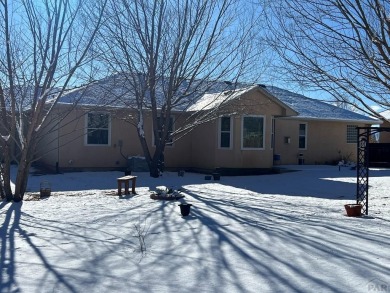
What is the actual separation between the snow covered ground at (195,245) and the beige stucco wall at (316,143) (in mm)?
10886

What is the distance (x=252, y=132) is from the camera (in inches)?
750

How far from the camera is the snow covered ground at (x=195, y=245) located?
4750mm

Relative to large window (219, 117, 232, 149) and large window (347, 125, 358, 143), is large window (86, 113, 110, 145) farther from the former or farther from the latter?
large window (347, 125, 358, 143)

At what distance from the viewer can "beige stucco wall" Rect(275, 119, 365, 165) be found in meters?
22.8

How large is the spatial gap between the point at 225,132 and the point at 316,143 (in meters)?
7.02

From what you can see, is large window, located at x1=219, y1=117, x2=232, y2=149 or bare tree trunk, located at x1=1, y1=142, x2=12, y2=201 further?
large window, located at x1=219, y1=117, x2=232, y2=149

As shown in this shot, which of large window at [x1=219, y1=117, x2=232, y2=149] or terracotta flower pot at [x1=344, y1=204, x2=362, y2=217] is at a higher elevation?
large window at [x1=219, y1=117, x2=232, y2=149]

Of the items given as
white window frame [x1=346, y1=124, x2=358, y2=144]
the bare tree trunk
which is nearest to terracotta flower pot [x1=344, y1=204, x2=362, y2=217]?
the bare tree trunk

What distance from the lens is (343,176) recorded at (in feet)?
59.4

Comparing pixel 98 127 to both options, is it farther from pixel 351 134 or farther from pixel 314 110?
pixel 351 134

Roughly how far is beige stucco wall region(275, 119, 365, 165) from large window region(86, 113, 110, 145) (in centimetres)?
840

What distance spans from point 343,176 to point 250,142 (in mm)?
3823

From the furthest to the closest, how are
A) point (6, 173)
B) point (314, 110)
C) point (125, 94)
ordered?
point (314, 110), point (125, 94), point (6, 173)

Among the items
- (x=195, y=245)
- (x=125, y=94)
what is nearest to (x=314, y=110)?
(x=125, y=94)
